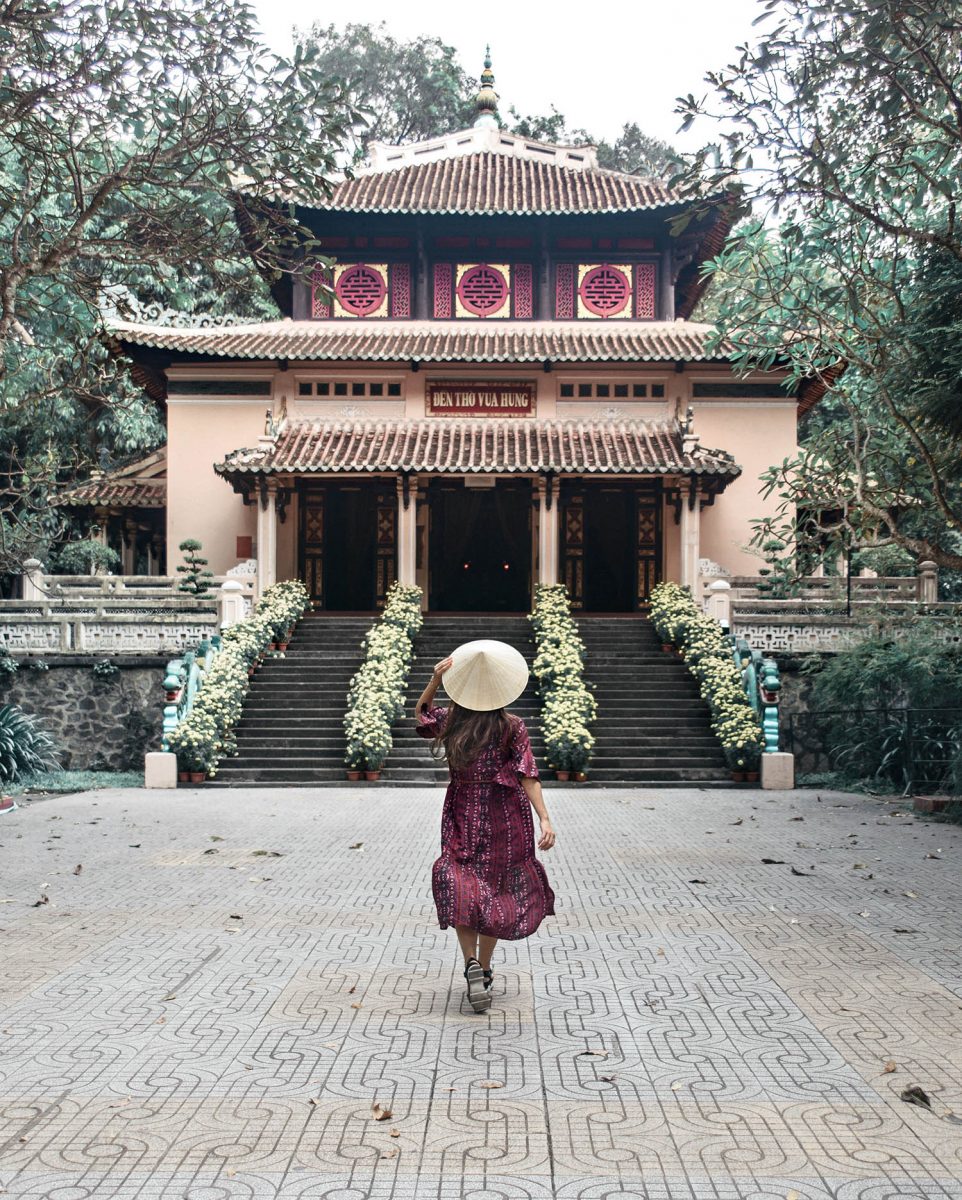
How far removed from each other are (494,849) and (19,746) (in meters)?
12.4

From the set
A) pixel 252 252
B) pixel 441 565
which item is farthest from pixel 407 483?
pixel 252 252

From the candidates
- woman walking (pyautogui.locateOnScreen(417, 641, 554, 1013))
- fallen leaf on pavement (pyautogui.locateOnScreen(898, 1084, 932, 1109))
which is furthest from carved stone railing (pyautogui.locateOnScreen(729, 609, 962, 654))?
fallen leaf on pavement (pyautogui.locateOnScreen(898, 1084, 932, 1109))

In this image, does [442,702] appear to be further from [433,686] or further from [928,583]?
[433,686]

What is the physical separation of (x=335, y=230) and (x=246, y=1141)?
24292 millimetres

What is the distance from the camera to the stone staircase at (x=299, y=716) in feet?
53.0

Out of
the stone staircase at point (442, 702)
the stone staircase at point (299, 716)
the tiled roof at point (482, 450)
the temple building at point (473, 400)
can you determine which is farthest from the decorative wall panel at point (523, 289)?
the stone staircase at point (299, 716)

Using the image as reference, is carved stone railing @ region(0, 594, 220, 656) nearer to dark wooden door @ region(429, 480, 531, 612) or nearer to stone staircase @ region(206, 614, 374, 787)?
stone staircase @ region(206, 614, 374, 787)

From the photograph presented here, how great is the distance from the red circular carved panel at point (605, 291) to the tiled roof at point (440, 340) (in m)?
0.45

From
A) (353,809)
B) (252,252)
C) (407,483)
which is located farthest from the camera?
(407,483)

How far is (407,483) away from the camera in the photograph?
75.6 ft

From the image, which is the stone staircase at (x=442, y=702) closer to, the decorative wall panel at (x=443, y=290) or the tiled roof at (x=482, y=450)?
the tiled roof at (x=482, y=450)

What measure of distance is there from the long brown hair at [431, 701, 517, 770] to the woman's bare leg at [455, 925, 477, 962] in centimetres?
70

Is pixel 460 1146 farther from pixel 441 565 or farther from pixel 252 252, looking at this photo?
pixel 441 565

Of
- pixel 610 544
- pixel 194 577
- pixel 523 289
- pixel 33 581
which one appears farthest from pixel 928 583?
pixel 33 581
